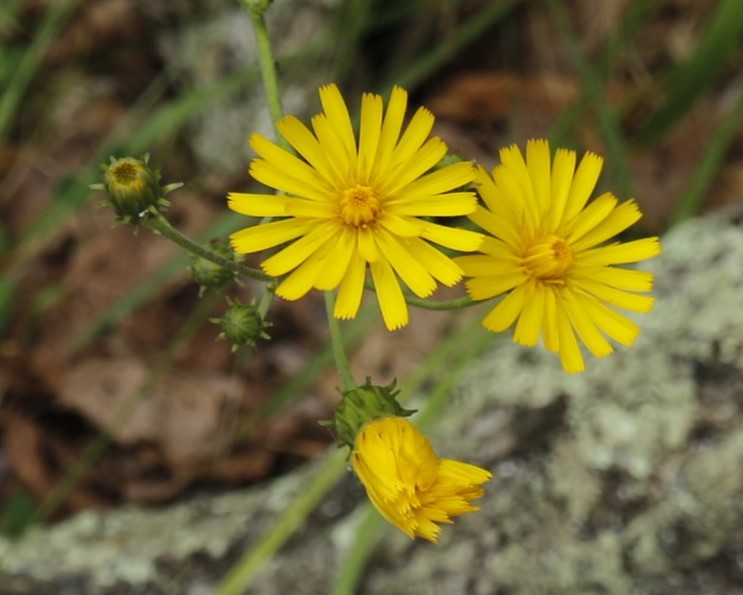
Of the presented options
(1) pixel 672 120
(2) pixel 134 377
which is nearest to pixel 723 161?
(1) pixel 672 120

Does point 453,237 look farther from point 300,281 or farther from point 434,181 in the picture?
point 300,281

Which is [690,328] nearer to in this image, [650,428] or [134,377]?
[650,428]

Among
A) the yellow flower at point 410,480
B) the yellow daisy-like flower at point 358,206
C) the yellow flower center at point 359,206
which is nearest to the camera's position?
the yellow flower at point 410,480

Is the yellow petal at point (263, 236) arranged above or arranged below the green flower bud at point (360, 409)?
above

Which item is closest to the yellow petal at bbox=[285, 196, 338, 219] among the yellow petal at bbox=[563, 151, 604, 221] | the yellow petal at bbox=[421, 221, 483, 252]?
the yellow petal at bbox=[421, 221, 483, 252]

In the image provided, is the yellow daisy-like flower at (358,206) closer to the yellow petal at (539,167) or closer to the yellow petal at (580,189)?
the yellow petal at (539,167)

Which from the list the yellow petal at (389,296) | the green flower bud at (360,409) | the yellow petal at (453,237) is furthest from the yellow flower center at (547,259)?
the green flower bud at (360,409)
